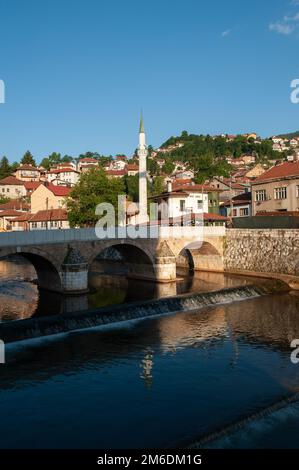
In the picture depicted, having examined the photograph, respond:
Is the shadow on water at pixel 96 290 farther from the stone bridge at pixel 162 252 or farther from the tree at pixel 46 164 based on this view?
the tree at pixel 46 164

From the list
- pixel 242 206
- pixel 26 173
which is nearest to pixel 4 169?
pixel 26 173

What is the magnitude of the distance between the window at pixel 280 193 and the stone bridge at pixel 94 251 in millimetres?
10455

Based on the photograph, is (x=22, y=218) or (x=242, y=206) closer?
(x=242, y=206)

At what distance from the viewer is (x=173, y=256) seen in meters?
43.6

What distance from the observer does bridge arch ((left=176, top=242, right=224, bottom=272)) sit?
4988 cm

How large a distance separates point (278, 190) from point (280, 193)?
1.70 ft

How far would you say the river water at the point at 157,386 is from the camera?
48.8 feet

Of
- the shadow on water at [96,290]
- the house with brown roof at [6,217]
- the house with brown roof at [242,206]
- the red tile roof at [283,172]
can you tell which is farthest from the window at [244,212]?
the house with brown roof at [6,217]

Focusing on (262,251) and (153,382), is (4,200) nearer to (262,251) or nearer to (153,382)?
(262,251)

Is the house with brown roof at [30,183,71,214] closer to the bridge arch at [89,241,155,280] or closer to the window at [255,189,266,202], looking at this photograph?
the bridge arch at [89,241,155,280]

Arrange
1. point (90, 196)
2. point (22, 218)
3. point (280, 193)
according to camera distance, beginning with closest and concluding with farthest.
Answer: point (280, 193) → point (90, 196) → point (22, 218)

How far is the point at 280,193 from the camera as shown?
5525 centimetres

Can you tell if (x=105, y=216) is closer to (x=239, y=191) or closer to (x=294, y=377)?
(x=239, y=191)
